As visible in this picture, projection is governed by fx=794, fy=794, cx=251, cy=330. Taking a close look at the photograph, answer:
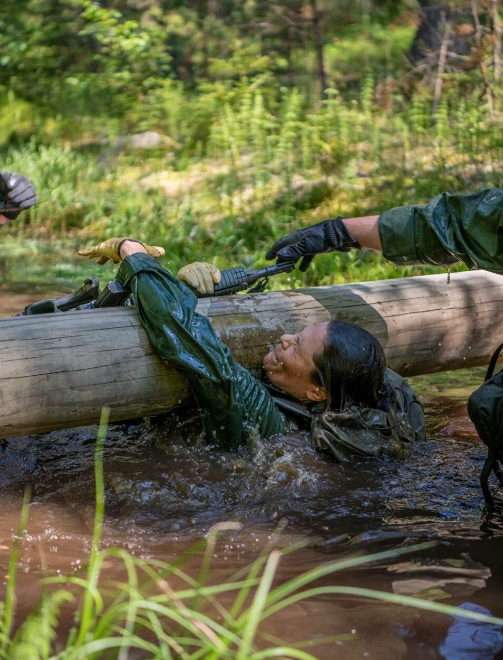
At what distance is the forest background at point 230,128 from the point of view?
8.55 m

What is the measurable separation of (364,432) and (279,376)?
491mm

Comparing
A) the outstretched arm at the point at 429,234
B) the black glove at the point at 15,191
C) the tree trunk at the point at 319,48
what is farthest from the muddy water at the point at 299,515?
the tree trunk at the point at 319,48

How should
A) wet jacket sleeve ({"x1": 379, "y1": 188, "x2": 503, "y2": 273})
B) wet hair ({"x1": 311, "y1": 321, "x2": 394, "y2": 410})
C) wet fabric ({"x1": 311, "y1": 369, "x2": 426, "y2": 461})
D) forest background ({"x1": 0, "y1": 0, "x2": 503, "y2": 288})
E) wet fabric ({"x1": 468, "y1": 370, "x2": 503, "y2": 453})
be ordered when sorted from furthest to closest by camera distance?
1. forest background ({"x1": 0, "y1": 0, "x2": 503, "y2": 288})
2. wet fabric ({"x1": 311, "y1": 369, "x2": 426, "y2": 461})
3. wet hair ({"x1": 311, "y1": 321, "x2": 394, "y2": 410})
4. wet jacket sleeve ({"x1": 379, "y1": 188, "x2": 503, "y2": 273})
5. wet fabric ({"x1": 468, "y1": 370, "x2": 503, "y2": 453})

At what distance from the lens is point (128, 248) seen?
3855mm

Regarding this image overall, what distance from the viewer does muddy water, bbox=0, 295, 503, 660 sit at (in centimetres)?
246

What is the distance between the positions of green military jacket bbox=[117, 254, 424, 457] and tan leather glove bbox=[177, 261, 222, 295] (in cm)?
18

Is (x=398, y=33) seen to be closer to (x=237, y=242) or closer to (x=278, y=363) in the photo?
(x=237, y=242)

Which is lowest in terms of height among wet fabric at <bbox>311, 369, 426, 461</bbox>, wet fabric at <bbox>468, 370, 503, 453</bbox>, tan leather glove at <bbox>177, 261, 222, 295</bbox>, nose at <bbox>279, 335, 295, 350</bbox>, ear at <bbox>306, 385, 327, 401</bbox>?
wet fabric at <bbox>311, 369, 426, 461</bbox>

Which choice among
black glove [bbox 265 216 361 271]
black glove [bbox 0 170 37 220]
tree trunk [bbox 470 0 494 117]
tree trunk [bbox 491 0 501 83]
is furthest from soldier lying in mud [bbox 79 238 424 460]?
tree trunk [bbox 491 0 501 83]

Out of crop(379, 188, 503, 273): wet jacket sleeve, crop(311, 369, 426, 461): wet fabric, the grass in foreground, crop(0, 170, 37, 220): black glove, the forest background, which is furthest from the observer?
the forest background

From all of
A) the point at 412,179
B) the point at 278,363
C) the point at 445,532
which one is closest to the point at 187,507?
the point at 278,363

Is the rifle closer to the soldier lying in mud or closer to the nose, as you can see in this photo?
the soldier lying in mud

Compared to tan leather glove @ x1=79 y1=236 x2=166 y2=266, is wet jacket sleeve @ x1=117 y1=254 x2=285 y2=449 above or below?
below

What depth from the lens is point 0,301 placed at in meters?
7.09
